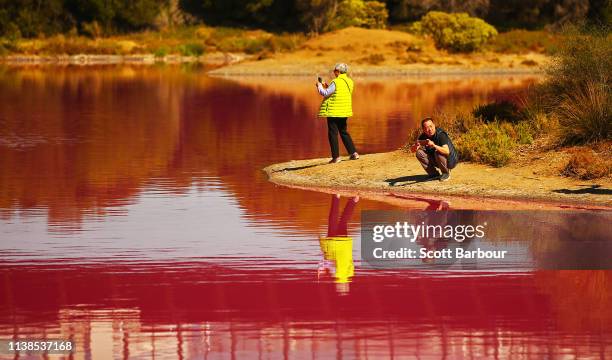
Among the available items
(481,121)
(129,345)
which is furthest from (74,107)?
(129,345)

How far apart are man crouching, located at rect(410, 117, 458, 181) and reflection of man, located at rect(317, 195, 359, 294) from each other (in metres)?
1.55

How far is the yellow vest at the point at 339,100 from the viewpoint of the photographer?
66.0 feet

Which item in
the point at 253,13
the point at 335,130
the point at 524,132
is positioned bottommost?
the point at 253,13

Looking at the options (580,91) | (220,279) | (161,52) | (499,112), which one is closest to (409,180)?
(580,91)

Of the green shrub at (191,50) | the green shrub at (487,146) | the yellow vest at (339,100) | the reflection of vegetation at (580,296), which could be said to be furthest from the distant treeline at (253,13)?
the reflection of vegetation at (580,296)

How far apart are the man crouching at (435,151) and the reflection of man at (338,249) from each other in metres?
1.55

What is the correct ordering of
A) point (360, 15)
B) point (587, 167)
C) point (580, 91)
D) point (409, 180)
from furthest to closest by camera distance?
point (360, 15) < point (580, 91) < point (409, 180) < point (587, 167)

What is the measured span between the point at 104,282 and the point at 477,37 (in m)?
56.4

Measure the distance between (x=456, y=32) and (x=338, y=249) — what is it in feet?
179

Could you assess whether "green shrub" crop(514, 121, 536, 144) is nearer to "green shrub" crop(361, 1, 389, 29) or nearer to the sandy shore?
the sandy shore

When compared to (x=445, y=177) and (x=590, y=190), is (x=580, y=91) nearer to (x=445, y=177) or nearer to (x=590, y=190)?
(x=445, y=177)

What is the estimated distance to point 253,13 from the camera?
9019cm

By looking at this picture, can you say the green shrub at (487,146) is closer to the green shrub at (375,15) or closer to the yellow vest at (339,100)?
the yellow vest at (339,100)

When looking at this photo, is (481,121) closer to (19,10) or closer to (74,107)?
(74,107)
